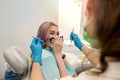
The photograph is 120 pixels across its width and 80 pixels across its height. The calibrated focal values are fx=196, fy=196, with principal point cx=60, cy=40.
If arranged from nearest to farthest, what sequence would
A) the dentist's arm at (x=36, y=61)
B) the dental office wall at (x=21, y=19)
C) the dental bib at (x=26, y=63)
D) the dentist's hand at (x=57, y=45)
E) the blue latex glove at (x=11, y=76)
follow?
the dentist's arm at (x=36, y=61) < the dental bib at (x=26, y=63) < the dentist's hand at (x=57, y=45) < the blue latex glove at (x=11, y=76) < the dental office wall at (x=21, y=19)

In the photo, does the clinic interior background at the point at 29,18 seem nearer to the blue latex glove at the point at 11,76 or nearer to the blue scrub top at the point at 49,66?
the blue latex glove at the point at 11,76

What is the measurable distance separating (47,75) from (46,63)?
100 millimetres

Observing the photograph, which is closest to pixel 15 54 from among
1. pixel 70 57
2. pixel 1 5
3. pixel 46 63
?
pixel 46 63

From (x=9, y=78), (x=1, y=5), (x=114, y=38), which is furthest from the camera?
(x=1, y=5)

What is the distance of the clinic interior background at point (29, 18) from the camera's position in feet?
7.14

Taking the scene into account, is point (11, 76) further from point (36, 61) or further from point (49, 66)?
point (36, 61)

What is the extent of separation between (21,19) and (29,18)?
104 millimetres

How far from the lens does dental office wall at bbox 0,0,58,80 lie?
217 centimetres

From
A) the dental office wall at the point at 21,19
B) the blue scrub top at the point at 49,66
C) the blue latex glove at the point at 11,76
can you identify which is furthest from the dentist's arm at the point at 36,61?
the dental office wall at the point at 21,19

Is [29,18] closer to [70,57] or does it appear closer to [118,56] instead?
[70,57]

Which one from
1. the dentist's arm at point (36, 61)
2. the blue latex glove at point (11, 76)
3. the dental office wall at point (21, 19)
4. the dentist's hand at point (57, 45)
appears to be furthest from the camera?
the dental office wall at point (21, 19)

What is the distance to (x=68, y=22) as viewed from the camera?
7.72ft

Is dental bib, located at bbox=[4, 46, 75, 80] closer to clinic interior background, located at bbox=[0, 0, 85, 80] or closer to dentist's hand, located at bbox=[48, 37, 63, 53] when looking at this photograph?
dentist's hand, located at bbox=[48, 37, 63, 53]

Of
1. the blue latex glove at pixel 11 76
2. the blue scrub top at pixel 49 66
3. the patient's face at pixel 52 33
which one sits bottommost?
the blue latex glove at pixel 11 76
